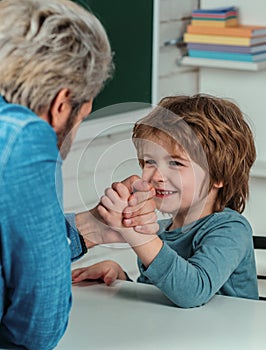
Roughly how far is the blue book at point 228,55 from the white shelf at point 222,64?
1 centimetres

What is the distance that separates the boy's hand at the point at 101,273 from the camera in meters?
1.87

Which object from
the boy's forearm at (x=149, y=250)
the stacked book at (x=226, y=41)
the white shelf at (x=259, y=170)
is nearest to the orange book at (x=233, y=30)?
the stacked book at (x=226, y=41)

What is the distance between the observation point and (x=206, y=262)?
172 cm

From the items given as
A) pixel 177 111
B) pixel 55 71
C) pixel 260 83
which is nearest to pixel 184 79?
pixel 260 83

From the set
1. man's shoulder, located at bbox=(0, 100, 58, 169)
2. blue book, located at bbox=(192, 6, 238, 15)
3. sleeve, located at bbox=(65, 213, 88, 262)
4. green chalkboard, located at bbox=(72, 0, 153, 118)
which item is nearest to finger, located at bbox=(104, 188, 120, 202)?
sleeve, located at bbox=(65, 213, 88, 262)

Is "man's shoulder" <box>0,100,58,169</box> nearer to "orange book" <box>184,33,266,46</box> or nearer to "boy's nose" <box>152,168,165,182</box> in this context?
"boy's nose" <box>152,168,165,182</box>

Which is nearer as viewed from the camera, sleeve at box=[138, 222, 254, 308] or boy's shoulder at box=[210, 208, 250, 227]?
sleeve at box=[138, 222, 254, 308]

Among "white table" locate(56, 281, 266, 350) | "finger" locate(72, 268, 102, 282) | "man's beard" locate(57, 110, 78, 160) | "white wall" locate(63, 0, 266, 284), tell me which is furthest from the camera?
"white wall" locate(63, 0, 266, 284)

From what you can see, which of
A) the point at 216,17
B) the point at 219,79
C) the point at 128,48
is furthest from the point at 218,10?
the point at 128,48

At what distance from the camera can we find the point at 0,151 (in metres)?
1.17

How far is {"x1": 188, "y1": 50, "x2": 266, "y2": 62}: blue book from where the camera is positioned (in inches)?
129

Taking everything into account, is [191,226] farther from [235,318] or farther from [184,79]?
[184,79]

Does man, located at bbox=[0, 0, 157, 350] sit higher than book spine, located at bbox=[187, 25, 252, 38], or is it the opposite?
man, located at bbox=[0, 0, 157, 350]

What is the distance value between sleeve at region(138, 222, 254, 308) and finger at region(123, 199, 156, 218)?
0.13 metres
